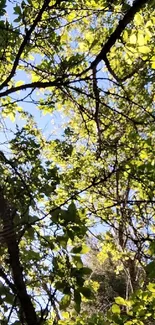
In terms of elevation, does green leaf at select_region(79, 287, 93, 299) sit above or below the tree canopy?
below

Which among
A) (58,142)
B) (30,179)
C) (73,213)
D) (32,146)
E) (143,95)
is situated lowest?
(73,213)

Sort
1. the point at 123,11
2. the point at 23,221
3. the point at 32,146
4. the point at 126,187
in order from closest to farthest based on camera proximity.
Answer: the point at 23,221 < the point at 123,11 < the point at 32,146 < the point at 126,187

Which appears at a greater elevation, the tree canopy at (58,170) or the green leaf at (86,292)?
the tree canopy at (58,170)

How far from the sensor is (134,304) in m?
3.56

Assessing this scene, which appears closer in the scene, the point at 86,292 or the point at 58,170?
the point at 86,292

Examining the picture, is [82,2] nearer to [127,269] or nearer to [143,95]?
[143,95]

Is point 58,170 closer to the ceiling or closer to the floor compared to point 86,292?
closer to the ceiling

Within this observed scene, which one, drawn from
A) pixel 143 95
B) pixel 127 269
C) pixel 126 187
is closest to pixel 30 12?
pixel 143 95

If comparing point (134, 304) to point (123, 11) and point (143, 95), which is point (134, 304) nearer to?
point (123, 11)

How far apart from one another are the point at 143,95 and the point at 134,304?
453cm

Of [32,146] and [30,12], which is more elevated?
[30,12]

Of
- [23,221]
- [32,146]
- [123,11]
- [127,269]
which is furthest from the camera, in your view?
[127,269]

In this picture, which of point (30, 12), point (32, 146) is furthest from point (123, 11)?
point (32, 146)

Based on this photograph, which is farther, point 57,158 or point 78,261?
point 57,158
